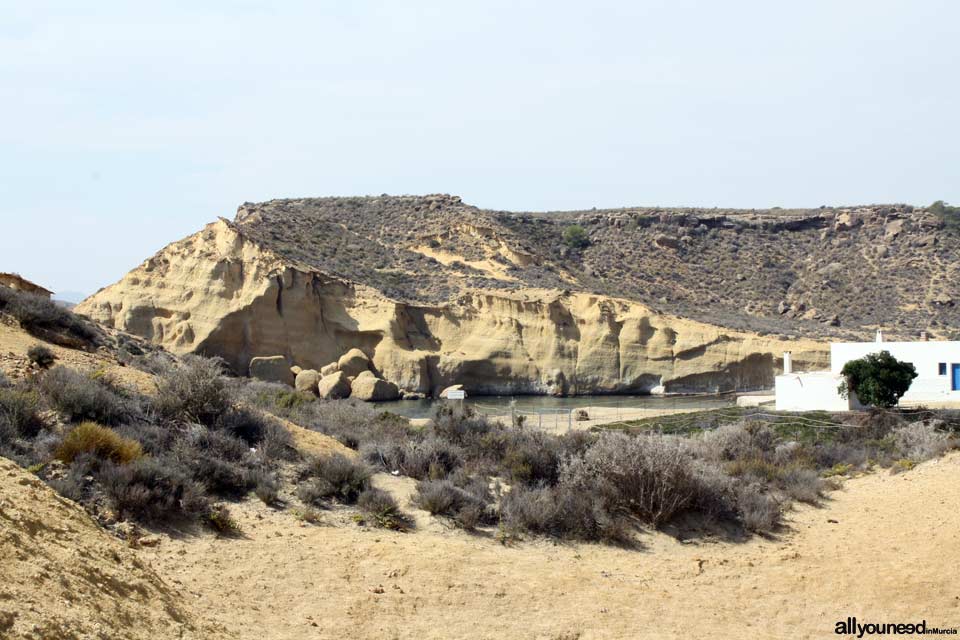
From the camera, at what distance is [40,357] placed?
15.4 m

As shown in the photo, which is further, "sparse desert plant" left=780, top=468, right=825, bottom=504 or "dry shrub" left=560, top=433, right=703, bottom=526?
"sparse desert plant" left=780, top=468, right=825, bottom=504

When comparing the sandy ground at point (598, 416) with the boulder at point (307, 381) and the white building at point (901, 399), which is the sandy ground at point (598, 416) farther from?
the boulder at point (307, 381)

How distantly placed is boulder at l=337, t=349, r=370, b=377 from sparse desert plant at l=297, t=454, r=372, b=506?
34940 mm

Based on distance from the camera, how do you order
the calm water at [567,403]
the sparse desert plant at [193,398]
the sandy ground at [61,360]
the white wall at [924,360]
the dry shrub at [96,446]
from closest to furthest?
the dry shrub at [96,446], the sparse desert plant at [193,398], the sandy ground at [61,360], the white wall at [924,360], the calm water at [567,403]

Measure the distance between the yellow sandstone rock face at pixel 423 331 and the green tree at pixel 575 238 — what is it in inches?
999

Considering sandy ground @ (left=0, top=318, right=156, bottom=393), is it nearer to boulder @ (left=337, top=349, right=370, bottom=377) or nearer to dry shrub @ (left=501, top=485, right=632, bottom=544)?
dry shrub @ (left=501, top=485, right=632, bottom=544)

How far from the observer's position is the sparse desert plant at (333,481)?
12.5 m

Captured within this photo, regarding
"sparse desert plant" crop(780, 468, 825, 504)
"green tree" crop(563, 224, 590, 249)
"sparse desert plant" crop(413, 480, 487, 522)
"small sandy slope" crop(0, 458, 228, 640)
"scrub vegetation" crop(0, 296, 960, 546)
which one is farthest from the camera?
"green tree" crop(563, 224, 590, 249)

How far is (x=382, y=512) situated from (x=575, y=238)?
67.5 metres


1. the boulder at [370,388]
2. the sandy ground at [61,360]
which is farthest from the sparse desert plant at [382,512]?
the boulder at [370,388]

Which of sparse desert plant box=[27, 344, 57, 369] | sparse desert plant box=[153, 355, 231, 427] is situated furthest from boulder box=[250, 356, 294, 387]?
sparse desert plant box=[153, 355, 231, 427]

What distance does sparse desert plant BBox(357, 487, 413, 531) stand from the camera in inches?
474

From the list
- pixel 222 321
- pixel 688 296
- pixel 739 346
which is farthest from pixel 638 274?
pixel 222 321

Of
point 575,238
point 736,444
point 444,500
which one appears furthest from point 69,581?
point 575,238
